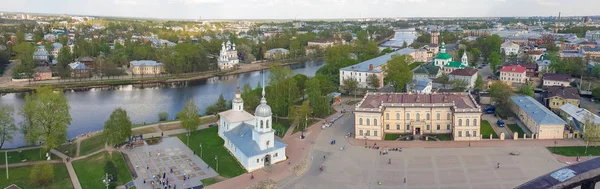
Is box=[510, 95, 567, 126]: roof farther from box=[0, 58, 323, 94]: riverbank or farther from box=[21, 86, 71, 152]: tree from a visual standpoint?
box=[0, 58, 323, 94]: riverbank

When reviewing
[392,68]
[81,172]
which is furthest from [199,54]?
[81,172]

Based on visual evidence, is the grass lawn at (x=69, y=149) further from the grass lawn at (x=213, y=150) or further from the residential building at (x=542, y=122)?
the residential building at (x=542, y=122)

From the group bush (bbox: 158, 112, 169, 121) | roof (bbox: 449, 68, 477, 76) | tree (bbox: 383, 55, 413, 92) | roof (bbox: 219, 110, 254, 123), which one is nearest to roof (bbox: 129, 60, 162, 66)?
bush (bbox: 158, 112, 169, 121)

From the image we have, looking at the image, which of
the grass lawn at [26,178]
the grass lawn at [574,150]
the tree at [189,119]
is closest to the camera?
the grass lawn at [26,178]

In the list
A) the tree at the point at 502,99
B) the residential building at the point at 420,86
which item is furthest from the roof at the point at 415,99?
the residential building at the point at 420,86

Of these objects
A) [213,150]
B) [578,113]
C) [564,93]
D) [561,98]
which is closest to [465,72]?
[564,93]

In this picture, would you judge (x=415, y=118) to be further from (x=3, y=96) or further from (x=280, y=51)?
(x=280, y=51)
